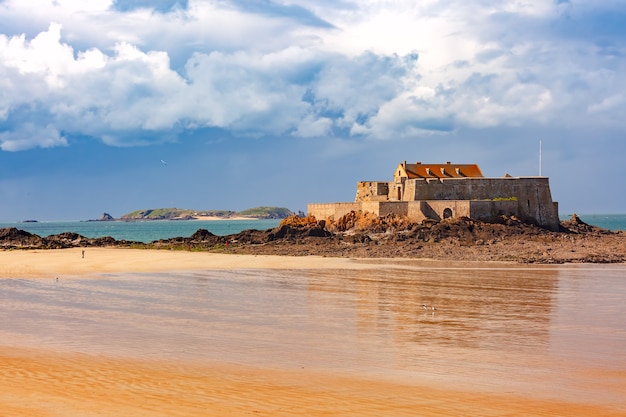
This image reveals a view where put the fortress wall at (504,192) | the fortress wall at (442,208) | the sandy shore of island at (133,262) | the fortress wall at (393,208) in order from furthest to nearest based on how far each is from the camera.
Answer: the fortress wall at (504,192) → the fortress wall at (393,208) → the fortress wall at (442,208) → the sandy shore of island at (133,262)

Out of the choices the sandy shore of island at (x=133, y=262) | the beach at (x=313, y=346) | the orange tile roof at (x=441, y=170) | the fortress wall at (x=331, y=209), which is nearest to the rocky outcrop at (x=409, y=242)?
the fortress wall at (x=331, y=209)

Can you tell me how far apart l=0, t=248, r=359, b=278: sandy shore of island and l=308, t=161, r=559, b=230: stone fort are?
10.7 meters

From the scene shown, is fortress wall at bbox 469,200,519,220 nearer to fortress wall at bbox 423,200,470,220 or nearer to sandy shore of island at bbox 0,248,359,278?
fortress wall at bbox 423,200,470,220

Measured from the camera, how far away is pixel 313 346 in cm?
1427

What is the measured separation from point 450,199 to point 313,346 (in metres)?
36.6

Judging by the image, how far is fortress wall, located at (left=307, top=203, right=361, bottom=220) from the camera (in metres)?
49.6

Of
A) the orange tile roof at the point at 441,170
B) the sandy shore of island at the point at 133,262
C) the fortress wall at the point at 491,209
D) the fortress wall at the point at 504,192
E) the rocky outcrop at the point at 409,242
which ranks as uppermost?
the orange tile roof at the point at 441,170

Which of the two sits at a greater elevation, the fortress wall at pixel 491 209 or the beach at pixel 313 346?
the fortress wall at pixel 491 209

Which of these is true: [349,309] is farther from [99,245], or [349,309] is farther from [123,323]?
[99,245]

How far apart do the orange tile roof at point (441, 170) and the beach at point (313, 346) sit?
26.3 meters

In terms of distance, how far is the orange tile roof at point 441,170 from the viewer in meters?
53.9

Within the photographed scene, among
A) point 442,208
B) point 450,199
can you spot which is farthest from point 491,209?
point 450,199

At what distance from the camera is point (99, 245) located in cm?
5006

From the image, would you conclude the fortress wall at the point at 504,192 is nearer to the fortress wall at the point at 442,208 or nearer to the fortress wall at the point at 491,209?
the fortress wall at the point at 491,209
